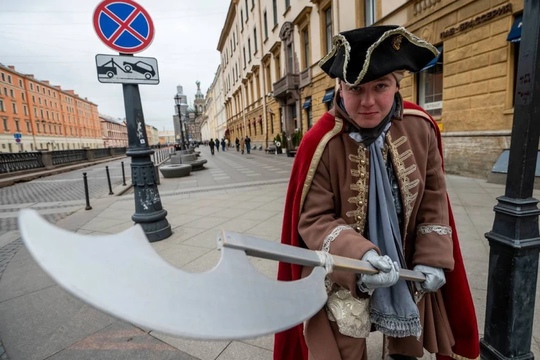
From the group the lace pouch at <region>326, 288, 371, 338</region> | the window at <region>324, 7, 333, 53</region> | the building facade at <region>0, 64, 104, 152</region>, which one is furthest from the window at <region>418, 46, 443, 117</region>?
the building facade at <region>0, 64, 104, 152</region>

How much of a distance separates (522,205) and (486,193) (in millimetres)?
5600

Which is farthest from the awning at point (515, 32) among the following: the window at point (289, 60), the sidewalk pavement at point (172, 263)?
the window at point (289, 60)

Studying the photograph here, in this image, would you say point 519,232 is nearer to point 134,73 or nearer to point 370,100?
point 370,100

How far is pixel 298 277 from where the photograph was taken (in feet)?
4.55

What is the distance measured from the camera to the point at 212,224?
16.5 feet

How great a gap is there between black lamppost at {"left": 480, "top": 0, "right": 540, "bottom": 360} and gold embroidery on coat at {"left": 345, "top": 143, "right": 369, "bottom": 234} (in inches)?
31.7

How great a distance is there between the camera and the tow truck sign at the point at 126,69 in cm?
376

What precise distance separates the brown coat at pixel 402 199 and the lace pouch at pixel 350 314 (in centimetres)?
7

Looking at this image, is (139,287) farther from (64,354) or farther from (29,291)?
(29,291)

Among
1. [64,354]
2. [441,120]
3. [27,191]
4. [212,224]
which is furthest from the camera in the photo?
[27,191]

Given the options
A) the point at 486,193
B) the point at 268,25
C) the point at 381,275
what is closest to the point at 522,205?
the point at 381,275

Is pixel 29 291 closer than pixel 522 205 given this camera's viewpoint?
No

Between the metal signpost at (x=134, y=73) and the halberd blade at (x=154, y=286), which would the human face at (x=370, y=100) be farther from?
the metal signpost at (x=134, y=73)

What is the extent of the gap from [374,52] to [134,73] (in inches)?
149
